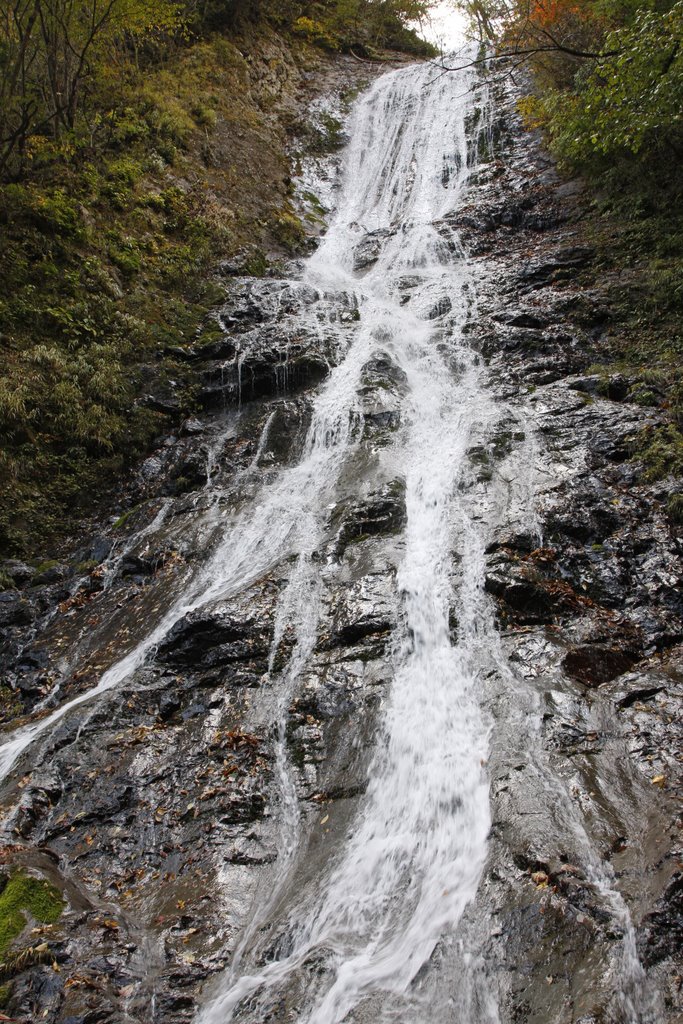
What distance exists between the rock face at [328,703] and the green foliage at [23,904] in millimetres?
113

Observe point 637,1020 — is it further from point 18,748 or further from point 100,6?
point 100,6

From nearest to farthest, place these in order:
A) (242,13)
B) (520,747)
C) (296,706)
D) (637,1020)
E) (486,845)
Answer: (637,1020), (486,845), (520,747), (296,706), (242,13)

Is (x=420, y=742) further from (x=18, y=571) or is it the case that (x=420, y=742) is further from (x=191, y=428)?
(x=191, y=428)

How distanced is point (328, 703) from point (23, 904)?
2.68m

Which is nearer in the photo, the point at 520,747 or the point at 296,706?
the point at 520,747

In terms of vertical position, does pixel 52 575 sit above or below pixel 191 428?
below

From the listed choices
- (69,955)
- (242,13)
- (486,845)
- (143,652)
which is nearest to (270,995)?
(69,955)

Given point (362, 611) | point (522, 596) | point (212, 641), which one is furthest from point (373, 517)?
point (212, 641)

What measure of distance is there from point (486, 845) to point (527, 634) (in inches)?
84.7

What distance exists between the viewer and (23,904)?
3.98 m

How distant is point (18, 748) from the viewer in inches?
222

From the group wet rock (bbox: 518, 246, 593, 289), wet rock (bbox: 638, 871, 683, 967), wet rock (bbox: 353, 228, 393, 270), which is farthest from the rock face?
wet rock (bbox: 353, 228, 393, 270)

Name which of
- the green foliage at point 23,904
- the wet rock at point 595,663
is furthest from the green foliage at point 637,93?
the green foliage at point 23,904

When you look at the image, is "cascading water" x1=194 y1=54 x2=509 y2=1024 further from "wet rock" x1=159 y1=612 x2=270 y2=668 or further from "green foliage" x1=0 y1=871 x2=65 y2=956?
"wet rock" x1=159 y1=612 x2=270 y2=668
